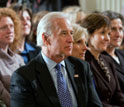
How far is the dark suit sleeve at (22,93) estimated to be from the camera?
2000mm

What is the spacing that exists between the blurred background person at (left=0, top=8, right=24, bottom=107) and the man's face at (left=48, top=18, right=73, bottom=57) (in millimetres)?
620

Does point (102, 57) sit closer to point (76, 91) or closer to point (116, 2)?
point (76, 91)

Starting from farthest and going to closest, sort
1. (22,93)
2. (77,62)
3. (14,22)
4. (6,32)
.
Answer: (14,22), (6,32), (77,62), (22,93)

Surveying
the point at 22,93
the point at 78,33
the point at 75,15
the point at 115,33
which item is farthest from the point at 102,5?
the point at 22,93

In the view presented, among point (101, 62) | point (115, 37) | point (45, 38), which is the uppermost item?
point (45, 38)

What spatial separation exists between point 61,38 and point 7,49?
37.4 inches

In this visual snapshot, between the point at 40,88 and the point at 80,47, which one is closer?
the point at 40,88

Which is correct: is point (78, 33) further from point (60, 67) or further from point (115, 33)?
point (115, 33)

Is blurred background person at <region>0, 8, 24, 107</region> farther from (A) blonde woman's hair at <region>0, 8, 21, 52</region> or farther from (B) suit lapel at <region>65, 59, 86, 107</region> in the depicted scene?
(B) suit lapel at <region>65, 59, 86, 107</region>

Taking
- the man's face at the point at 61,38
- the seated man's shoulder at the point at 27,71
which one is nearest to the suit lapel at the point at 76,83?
the man's face at the point at 61,38

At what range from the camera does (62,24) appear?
7.11 feet

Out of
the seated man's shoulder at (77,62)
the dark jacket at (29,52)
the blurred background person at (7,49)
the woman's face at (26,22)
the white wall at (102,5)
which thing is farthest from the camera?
the white wall at (102,5)

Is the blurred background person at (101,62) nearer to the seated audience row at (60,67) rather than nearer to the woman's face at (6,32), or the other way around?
the seated audience row at (60,67)

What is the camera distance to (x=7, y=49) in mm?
2914
